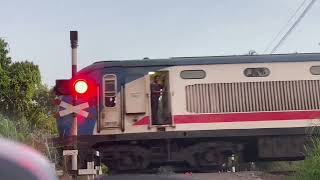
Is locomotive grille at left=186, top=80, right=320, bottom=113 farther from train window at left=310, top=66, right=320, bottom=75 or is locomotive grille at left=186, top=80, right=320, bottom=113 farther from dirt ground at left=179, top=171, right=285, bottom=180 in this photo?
dirt ground at left=179, top=171, right=285, bottom=180

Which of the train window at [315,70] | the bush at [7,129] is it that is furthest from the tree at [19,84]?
the train window at [315,70]

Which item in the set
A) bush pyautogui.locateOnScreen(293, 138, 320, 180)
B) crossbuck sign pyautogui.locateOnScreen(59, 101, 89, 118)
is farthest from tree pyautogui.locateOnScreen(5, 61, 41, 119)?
bush pyautogui.locateOnScreen(293, 138, 320, 180)

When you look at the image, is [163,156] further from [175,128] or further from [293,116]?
[293,116]

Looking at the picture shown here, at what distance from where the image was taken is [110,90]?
13.7 meters

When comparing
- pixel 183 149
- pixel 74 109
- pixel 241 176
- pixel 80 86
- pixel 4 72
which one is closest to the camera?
pixel 80 86

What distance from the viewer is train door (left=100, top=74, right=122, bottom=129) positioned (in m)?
13.5

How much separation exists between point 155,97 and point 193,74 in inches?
41.9

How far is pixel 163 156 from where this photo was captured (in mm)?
13820

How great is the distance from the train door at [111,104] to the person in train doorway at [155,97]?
0.78 meters

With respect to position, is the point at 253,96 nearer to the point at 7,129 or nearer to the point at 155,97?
the point at 155,97

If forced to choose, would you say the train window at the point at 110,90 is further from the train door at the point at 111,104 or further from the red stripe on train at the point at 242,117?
the red stripe on train at the point at 242,117

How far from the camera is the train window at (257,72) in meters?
13.8

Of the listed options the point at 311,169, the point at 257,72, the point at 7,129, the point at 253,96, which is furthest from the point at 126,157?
the point at 311,169

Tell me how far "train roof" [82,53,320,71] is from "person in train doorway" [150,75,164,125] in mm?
432
